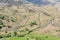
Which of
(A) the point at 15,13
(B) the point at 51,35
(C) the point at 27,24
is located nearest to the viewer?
(B) the point at 51,35

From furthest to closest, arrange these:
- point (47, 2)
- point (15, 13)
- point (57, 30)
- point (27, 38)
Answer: point (47, 2) → point (15, 13) → point (57, 30) → point (27, 38)

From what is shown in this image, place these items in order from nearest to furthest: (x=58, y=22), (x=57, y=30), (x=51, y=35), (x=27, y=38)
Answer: (x=27, y=38), (x=51, y=35), (x=57, y=30), (x=58, y=22)

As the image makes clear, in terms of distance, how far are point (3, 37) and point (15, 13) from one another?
4228 centimetres

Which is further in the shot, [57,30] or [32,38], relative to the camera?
[57,30]

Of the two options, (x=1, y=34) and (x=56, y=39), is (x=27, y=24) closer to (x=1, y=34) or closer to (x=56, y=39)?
(x=1, y=34)

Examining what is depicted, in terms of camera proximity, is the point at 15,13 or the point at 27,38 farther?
the point at 15,13

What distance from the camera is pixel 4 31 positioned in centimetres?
6969

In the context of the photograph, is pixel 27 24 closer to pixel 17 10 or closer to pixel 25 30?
pixel 25 30

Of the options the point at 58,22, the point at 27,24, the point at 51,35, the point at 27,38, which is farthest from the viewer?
the point at 27,24

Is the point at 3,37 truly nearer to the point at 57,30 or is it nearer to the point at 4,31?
the point at 4,31

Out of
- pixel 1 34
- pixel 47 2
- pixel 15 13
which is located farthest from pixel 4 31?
pixel 47 2

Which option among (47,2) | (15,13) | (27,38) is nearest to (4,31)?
(27,38)

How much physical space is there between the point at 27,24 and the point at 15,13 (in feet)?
87.9

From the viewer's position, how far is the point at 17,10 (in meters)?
114
